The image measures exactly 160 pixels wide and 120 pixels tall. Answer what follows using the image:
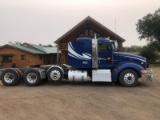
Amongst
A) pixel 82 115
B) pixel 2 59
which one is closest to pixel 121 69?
pixel 82 115

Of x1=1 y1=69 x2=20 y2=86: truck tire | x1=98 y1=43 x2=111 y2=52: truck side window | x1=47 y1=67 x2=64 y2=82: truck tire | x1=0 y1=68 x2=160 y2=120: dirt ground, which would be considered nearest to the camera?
x1=0 y1=68 x2=160 y2=120: dirt ground

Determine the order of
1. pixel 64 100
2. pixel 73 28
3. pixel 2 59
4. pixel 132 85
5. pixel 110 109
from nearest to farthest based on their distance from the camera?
pixel 110 109 → pixel 64 100 → pixel 132 85 → pixel 73 28 → pixel 2 59

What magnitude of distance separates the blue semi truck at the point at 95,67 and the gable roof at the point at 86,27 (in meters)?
19.5

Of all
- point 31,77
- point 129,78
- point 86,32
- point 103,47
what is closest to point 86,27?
point 86,32

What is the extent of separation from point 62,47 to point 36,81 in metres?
20.7

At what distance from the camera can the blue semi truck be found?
41.2 ft

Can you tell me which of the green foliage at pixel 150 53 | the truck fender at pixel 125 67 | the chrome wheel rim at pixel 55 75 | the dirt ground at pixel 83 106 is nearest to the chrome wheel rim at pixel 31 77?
the chrome wheel rim at pixel 55 75

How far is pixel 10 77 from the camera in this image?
13430 millimetres

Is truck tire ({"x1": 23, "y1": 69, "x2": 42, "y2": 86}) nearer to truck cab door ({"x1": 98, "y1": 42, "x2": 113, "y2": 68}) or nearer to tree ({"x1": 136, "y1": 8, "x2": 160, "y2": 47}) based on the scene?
truck cab door ({"x1": 98, "y1": 42, "x2": 113, "y2": 68})

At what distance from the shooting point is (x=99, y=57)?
42.4ft

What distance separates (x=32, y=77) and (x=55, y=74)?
138 centimetres

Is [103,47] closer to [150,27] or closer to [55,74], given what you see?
[55,74]

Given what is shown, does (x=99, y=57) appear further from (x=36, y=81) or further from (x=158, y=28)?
(x=158, y=28)

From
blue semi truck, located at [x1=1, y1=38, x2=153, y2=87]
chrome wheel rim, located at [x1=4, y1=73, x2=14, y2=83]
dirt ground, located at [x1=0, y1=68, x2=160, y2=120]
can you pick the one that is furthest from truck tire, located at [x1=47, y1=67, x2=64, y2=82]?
dirt ground, located at [x1=0, y1=68, x2=160, y2=120]
